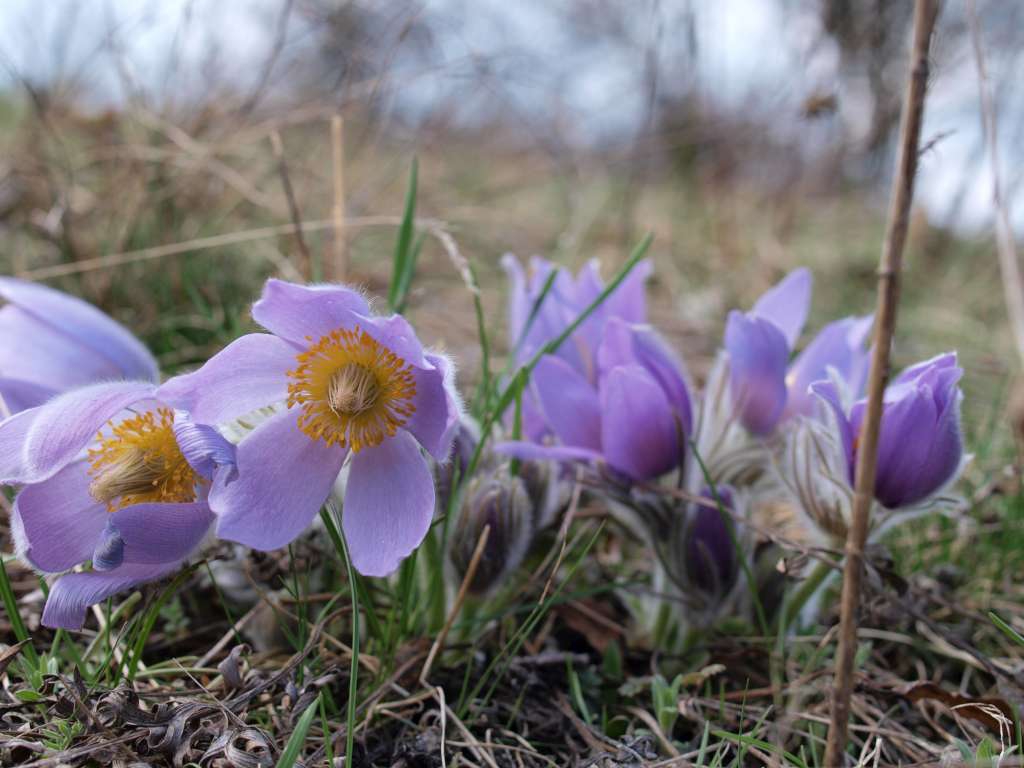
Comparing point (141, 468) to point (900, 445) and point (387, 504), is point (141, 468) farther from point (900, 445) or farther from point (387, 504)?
point (900, 445)

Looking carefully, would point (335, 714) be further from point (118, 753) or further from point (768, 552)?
point (768, 552)

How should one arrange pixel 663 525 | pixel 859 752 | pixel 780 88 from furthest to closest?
1. pixel 780 88
2. pixel 663 525
3. pixel 859 752

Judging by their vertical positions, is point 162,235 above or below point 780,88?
below

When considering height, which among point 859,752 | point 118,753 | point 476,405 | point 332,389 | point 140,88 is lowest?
point 859,752

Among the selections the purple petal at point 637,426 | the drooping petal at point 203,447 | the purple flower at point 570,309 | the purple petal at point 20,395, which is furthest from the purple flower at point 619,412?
the purple petal at point 20,395

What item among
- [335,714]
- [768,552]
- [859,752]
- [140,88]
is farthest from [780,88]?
[335,714]

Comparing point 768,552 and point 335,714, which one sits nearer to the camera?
point 335,714
